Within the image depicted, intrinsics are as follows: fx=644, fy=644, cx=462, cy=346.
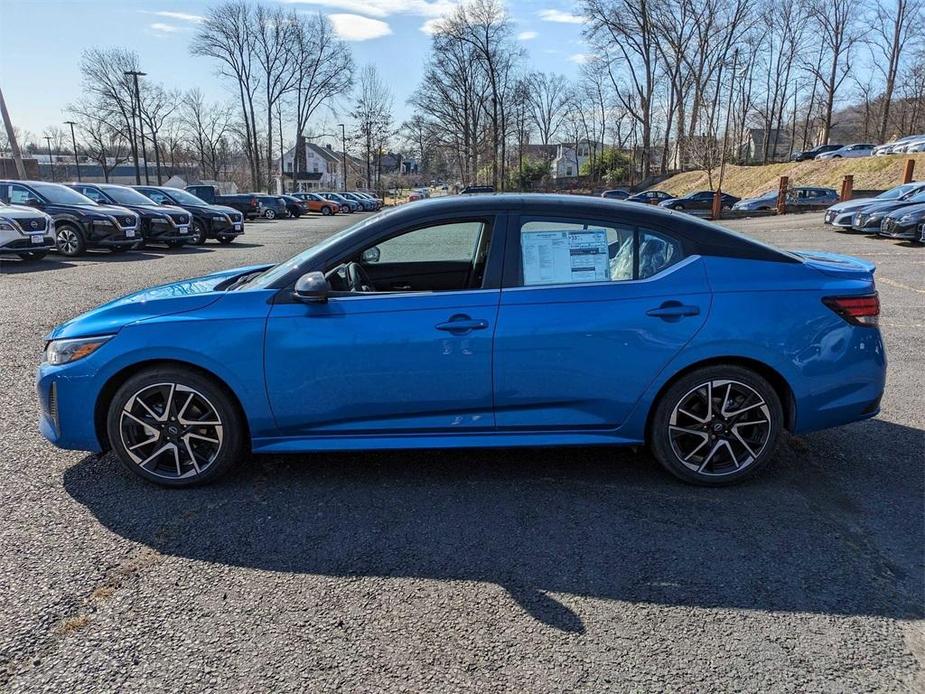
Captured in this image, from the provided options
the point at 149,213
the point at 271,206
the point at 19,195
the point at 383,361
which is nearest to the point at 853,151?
the point at 271,206

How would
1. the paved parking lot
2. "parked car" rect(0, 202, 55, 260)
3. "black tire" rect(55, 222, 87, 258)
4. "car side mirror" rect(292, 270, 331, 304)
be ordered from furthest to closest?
"black tire" rect(55, 222, 87, 258) → "parked car" rect(0, 202, 55, 260) → "car side mirror" rect(292, 270, 331, 304) → the paved parking lot

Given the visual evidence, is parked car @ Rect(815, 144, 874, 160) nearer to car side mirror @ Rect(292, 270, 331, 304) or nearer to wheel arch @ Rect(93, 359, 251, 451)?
car side mirror @ Rect(292, 270, 331, 304)

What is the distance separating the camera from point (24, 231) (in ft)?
42.3

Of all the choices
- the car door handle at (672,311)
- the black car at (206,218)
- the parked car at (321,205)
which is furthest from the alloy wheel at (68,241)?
the parked car at (321,205)

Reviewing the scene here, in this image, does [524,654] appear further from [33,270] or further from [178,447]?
[33,270]

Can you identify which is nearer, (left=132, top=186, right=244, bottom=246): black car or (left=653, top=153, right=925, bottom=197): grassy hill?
(left=132, top=186, right=244, bottom=246): black car

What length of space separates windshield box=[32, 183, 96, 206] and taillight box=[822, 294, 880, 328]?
53.6ft

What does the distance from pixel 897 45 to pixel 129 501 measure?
69263 mm

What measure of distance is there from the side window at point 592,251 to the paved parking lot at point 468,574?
3.85 feet

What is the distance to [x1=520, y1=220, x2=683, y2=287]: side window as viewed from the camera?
139 inches

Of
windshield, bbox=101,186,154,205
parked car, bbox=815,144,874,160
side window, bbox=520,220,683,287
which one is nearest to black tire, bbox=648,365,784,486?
side window, bbox=520,220,683,287

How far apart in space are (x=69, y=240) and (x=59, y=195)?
4.33ft

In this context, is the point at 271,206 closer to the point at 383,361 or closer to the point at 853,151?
the point at 383,361

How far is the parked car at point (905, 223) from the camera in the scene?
1600cm
